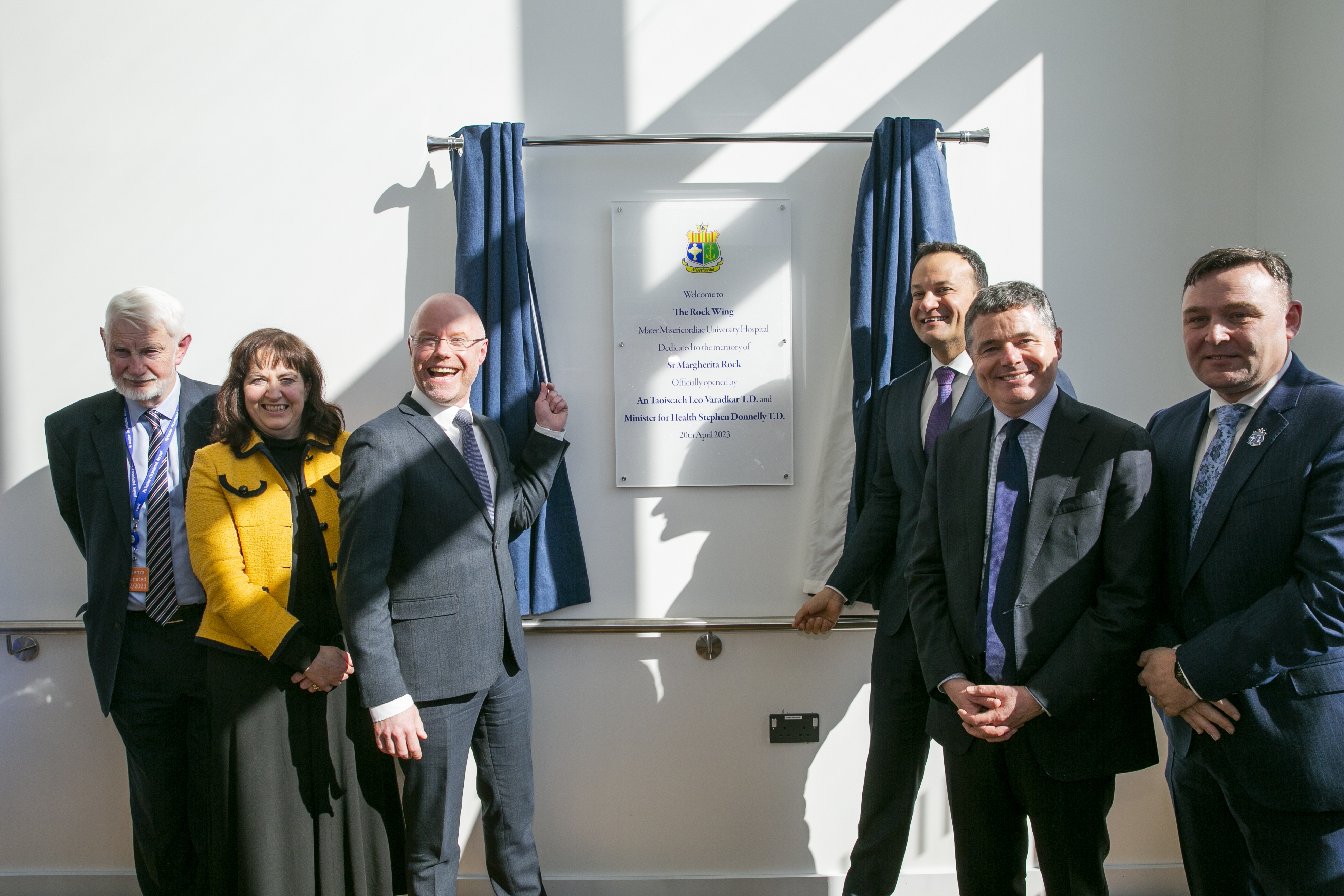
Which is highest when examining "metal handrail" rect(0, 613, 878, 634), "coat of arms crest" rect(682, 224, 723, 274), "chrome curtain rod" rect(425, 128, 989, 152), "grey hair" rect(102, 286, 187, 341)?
"chrome curtain rod" rect(425, 128, 989, 152)

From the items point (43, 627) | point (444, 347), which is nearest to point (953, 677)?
point (444, 347)

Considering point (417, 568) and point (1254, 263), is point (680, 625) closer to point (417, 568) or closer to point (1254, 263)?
point (417, 568)

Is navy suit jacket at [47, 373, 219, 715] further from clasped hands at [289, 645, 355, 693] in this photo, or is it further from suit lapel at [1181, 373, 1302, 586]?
suit lapel at [1181, 373, 1302, 586]

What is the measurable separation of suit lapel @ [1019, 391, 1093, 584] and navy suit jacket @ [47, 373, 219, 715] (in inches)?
83.3

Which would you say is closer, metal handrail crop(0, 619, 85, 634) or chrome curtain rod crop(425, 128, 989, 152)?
chrome curtain rod crop(425, 128, 989, 152)

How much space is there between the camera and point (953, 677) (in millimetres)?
1607

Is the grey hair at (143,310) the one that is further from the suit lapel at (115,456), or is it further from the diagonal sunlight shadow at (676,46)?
the diagonal sunlight shadow at (676,46)

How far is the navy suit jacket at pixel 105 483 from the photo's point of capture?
2.09 metres

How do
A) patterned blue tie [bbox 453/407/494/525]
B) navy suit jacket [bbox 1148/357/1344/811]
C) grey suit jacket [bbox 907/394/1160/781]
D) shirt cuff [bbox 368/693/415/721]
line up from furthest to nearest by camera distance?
patterned blue tie [bbox 453/407/494/525] → shirt cuff [bbox 368/693/415/721] → grey suit jacket [bbox 907/394/1160/781] → navy suit jacket [bbox 1148/357/1344/811]

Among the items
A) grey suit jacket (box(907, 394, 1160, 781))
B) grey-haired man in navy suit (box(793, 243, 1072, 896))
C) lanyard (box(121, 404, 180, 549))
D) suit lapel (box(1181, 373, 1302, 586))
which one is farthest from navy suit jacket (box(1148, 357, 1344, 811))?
lanyard (box(121, 404, 180, 549))

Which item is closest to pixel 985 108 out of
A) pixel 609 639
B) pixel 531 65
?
pixel 531 65

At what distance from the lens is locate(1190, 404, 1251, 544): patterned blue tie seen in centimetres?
152

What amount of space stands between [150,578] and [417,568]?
0.83 m

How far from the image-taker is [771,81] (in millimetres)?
2381
